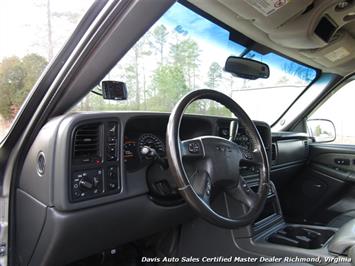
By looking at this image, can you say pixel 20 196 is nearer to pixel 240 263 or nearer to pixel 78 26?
pixel 78 26

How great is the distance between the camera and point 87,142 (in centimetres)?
144

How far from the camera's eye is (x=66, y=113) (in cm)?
150

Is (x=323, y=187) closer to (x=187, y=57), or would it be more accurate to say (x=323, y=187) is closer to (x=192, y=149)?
(x=187, y=57)

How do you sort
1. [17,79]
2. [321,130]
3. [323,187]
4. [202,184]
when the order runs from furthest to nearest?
[321,130], [323,187], [17,79], [202,184]

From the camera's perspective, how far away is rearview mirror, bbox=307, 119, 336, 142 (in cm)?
344

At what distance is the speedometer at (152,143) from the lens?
169 cm

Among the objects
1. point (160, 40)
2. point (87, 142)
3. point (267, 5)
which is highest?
point (267, 5)

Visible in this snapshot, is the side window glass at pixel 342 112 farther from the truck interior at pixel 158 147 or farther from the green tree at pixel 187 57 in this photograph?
the green tree at pixel 187 57

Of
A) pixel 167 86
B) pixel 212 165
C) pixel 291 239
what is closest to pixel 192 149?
pixel 212 165

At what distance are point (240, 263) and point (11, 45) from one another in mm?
1444

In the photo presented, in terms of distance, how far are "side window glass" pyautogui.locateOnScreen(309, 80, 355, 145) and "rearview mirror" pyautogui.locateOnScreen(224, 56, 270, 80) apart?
47.8 inches

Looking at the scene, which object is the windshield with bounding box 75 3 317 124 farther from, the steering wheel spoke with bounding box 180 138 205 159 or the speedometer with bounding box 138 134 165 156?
the steering wheel spoke with bounding box 180 138 205 159

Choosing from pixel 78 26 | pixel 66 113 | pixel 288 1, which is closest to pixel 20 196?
pixel 66 113

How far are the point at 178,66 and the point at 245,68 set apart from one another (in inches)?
18.2
